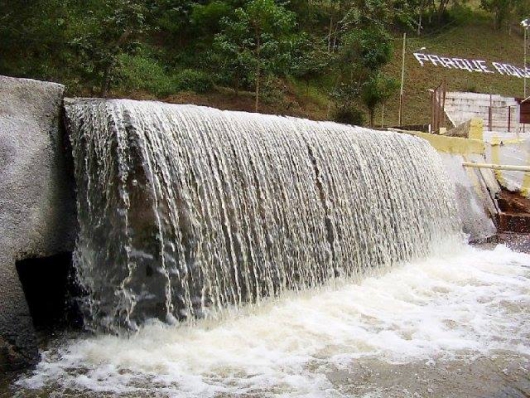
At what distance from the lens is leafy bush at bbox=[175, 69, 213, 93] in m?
16.4

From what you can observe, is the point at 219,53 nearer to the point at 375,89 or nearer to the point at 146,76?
the point at 146,76

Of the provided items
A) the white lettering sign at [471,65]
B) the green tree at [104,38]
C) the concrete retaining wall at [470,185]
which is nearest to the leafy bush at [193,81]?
the green tree at [104,38]

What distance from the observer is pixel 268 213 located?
5543 mm

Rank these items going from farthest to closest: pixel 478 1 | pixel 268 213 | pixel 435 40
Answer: pixel 478 1, pixel 435 40, pixel 268 213

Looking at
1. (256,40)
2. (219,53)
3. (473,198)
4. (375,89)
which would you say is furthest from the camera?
(375,89)

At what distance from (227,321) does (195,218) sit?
2.89 ft

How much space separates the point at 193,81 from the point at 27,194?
41.9 feet

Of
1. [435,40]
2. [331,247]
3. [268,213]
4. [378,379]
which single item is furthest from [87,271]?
[435,40]

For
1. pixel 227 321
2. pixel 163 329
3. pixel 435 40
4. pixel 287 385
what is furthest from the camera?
pixel 435 40

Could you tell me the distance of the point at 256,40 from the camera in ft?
53.1

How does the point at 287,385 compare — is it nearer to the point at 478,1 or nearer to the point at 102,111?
the point at 102,111

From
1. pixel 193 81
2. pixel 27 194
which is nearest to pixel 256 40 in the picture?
pixel 193 81

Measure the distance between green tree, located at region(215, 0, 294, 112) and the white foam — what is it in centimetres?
1082

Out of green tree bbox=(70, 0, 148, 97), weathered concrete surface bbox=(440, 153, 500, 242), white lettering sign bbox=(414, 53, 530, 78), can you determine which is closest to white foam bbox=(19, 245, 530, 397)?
weathered concrete surface bbox=(440, 153, 500, 242)
